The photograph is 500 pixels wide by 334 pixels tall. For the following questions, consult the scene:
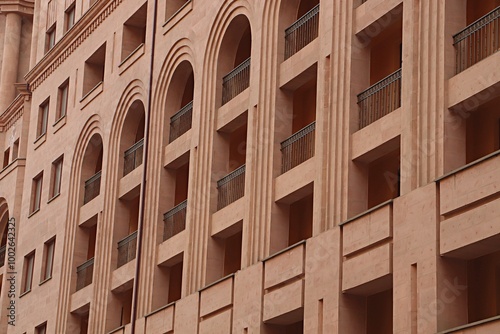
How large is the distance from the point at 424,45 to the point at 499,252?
4830mm

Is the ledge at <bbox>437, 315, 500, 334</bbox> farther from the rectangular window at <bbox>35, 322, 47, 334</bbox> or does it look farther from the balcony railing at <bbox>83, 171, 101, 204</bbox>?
the rectangular window at <bbox>35, 322, 47, 334</bbox>

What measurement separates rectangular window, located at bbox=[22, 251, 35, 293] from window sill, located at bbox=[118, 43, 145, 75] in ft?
34.0

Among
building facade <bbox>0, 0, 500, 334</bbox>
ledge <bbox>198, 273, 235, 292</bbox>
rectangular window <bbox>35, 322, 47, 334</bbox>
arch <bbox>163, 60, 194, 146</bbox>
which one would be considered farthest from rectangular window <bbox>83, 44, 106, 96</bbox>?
ledge <bbox>198, 273, 235, 292</bbox>

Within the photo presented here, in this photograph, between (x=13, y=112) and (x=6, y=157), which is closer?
(x=13, y=112)

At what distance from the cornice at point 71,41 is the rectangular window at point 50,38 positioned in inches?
43.0

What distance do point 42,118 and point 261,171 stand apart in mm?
22941

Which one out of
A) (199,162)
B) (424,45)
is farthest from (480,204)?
(199,162)

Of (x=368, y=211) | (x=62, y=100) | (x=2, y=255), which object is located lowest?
(x=368, y=211)

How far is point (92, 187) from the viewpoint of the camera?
4847 cm

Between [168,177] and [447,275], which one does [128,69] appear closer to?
[168,177]

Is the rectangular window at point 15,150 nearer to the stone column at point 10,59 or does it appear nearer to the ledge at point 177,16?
the stone column at point 10,59

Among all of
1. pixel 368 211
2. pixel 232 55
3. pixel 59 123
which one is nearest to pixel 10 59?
pixel 59 123

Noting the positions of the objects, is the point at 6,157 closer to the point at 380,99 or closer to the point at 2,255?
the point at 2,255

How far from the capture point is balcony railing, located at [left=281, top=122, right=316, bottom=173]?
112 feet
